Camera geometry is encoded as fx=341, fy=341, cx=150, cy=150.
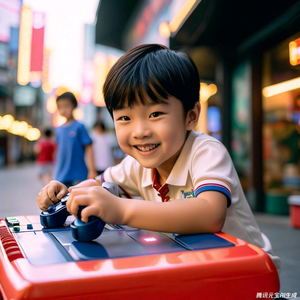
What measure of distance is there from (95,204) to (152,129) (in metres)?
0.29

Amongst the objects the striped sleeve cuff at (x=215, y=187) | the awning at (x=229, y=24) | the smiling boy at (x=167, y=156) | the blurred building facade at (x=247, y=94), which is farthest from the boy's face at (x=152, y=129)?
the blurred building facade at (x=247, y=94)

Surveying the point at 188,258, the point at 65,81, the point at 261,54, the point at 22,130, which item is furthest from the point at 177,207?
the point at 22,130

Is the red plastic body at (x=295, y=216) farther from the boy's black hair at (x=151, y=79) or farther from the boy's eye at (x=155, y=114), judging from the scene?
the boy's eye at (x=155, y=114)

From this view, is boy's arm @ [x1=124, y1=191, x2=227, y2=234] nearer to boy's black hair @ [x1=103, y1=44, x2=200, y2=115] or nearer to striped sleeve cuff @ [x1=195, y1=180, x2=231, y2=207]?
striped sleeve cuff @ [x1=195, y1=180, x2=231, y2=207]

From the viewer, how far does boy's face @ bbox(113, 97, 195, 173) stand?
904 mm

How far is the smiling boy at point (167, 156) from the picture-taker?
0.78 meters

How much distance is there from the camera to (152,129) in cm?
91

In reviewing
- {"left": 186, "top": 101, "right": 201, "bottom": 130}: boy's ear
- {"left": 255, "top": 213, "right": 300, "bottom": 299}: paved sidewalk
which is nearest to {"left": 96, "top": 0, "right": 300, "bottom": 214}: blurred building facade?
{"left": 255, "top": 213, "right": 300, "bottom": 299}: paved sidewalk

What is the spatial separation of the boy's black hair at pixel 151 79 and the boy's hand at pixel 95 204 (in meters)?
0.28

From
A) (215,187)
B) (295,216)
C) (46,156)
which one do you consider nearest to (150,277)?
(215,187)

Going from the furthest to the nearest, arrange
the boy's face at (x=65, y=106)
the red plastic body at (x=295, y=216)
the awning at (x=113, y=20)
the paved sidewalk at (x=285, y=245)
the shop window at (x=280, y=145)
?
the awning at (x=113, y=20), the shop window at (x=280, y=145), the red plastic body at (x=295, y=216), the boy's face at (x=65, y=106), the paved sidewalk at (x=285, y=245)

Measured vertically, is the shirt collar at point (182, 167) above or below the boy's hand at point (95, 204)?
above

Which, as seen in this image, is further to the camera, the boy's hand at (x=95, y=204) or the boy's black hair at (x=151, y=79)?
the boy's black hair at (x=151, y=79)

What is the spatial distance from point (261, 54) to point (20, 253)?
13.8 feet
